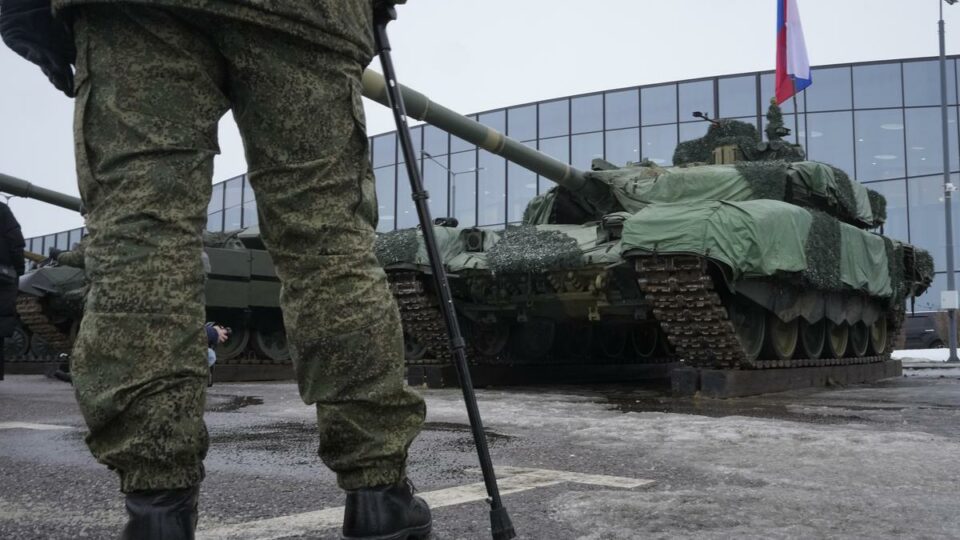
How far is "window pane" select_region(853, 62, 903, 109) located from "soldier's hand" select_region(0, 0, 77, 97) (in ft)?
100

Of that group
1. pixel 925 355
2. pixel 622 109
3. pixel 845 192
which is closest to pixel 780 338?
pixel 845 192

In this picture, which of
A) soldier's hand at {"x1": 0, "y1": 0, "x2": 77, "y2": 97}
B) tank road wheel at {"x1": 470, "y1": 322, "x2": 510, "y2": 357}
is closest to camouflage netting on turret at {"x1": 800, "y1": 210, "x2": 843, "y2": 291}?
tank road wheel at {"x1": 470, "y1": 322, "x2": 510, "y2": 357}

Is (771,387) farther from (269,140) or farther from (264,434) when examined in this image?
(269,140)

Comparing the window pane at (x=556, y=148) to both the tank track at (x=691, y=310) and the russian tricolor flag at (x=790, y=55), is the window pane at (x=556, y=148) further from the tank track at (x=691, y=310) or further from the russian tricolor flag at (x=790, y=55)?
the tank track at (x=691, y=310)

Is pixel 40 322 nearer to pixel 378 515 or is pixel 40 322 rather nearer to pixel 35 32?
pixel 35 32

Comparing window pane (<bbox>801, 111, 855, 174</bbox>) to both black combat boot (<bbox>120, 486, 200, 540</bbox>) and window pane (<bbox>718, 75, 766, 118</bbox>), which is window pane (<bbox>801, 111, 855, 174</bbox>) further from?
black combat boot (<bbox>120, 486, 200, 540</bbox>)

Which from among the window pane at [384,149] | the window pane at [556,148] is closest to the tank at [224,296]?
the window pane at [556,148]

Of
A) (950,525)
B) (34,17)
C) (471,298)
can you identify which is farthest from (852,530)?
(471,298)

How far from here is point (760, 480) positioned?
3088 millimetres

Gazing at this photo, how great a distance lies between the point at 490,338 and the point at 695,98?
22.3 metres

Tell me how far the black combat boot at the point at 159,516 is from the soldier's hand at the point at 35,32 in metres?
0.92

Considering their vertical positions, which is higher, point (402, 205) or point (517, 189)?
point (517, 189)

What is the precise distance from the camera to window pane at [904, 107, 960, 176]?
28.4 meters

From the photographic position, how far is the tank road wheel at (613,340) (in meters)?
12.5
